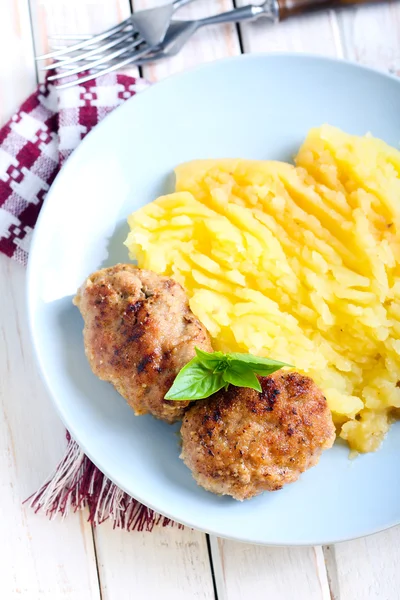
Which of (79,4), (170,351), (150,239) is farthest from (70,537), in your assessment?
(79,4)

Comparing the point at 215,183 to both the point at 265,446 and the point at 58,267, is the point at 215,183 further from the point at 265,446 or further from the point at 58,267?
the point at 265,446

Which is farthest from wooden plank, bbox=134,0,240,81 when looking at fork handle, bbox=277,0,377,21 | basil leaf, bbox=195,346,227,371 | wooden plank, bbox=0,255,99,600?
basil leaf, bbox=195,346,227,371

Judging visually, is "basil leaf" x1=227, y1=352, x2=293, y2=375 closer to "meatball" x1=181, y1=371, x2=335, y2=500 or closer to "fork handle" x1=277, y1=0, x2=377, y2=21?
"meatball" x1=181, y1=371, x2=335, y2=500

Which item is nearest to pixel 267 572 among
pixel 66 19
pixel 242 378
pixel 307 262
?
pixel 242 378

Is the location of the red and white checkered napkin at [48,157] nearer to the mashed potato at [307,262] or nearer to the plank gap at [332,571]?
the mashed potato at [307,262]

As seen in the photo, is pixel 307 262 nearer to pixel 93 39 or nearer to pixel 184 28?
pixel 184 28

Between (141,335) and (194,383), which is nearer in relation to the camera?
(194,383)
